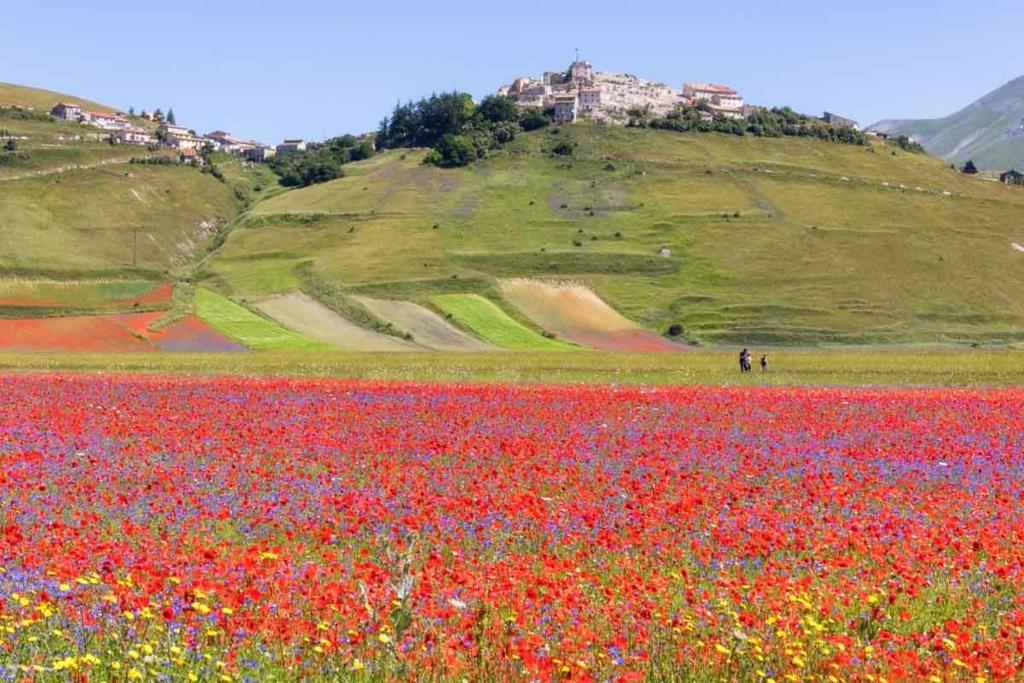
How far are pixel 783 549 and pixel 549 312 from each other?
11959cm

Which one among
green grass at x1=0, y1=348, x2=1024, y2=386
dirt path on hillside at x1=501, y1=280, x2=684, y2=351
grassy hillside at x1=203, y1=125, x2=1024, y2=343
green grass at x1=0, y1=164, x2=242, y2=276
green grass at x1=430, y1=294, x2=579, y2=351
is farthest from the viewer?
green grass at x1=0, y1=164, x2=242, y2=276

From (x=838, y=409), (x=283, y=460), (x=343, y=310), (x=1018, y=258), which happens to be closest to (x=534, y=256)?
(x=343, y=310)

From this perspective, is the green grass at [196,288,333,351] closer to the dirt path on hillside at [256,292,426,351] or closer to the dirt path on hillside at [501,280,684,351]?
the dirt path on hillside at [256,292,426,351]

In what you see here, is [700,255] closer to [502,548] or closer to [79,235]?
[79,235]

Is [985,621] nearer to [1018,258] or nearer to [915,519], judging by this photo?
[915,519]

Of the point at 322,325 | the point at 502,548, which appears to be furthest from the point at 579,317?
the point at 502,548

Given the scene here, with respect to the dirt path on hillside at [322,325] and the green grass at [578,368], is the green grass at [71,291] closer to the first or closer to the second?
the dirt path on hillside at [322,325]

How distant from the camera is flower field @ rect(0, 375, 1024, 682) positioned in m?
9.93

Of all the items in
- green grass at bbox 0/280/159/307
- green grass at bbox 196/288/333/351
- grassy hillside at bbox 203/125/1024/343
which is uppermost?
grassy hillside at bbox 203/125/1024/343

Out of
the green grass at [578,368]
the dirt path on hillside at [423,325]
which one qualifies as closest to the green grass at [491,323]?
the dirt path on hillside at [423,325]

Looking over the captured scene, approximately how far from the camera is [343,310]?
130 m

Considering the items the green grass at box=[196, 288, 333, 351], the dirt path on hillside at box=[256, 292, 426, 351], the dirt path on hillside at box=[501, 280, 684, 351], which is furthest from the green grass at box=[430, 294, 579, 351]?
the green grass at box=[196, 288, 333, 351]

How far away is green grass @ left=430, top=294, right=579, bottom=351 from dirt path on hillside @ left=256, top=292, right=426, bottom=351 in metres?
10.8

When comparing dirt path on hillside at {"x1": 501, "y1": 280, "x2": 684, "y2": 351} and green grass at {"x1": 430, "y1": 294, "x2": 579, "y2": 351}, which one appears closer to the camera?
green grass at {"x1": 430, "y1": 294, "x2": 579, "y2": 351}
